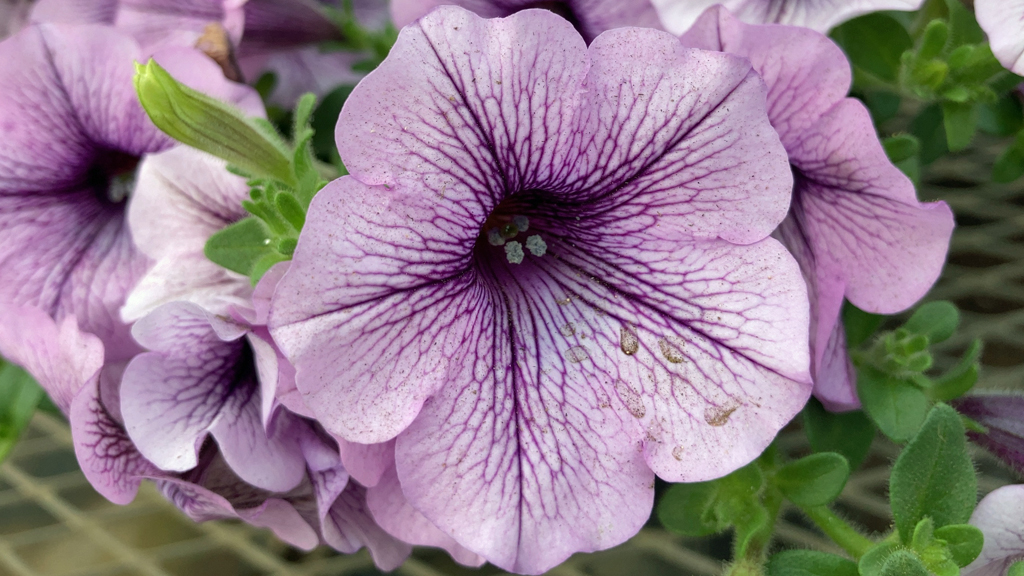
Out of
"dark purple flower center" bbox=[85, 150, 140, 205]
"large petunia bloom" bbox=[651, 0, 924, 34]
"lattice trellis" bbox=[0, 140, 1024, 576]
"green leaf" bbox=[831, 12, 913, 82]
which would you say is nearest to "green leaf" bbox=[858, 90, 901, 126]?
"green leaf" bbox=[831, 12, 913, 82]

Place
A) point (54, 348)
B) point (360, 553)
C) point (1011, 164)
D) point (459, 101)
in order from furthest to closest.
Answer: point (360, 553), point (1011, 164), point (54, 348), point (459, 101)

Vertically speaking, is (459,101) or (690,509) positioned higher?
(459,101)

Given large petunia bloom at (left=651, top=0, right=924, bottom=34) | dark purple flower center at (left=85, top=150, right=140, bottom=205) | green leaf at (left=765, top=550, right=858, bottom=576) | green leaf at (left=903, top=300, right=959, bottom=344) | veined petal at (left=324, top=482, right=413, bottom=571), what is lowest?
veined petal at (left=324, top=482, right=413, bottom=571)

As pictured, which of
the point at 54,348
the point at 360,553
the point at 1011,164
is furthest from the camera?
the point at 360,553

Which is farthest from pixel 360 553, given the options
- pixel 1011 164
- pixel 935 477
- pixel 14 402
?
pixel 1011 164

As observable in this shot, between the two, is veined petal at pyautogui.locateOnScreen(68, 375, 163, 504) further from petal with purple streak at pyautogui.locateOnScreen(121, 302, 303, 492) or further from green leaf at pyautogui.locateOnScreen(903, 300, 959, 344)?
green leaf at pyautogui.locateOnScreen(903, 300, 959, 344)

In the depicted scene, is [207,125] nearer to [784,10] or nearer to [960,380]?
[784,10]

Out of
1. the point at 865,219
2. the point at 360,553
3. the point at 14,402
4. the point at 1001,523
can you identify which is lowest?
the point at 360,553
